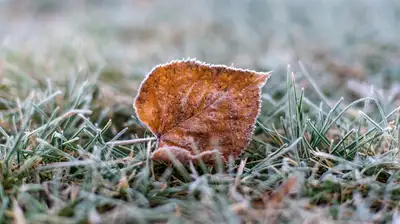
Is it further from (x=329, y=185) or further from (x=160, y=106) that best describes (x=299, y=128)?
(x=160, y=106)

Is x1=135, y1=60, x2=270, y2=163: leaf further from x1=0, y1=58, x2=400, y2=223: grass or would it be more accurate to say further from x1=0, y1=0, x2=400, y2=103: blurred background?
x1=0, y1=0, x2=400, y2=103: blurred background

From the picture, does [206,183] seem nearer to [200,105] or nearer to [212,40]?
[200,105]

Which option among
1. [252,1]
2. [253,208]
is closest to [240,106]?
[253,208]

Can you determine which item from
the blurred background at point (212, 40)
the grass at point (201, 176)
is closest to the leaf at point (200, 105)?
the grass at point (201, 176)

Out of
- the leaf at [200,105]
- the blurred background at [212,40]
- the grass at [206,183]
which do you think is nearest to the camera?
the grass at [206,183]

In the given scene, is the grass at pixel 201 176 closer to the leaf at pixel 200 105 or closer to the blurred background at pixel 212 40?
the leaf at pixel 200 105

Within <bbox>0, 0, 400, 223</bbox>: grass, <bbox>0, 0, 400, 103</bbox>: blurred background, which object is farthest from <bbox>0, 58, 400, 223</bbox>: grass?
<bbox>0, 0, 400, 103</bbox>: blurred background

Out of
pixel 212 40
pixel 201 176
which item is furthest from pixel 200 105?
pixel 212 40
